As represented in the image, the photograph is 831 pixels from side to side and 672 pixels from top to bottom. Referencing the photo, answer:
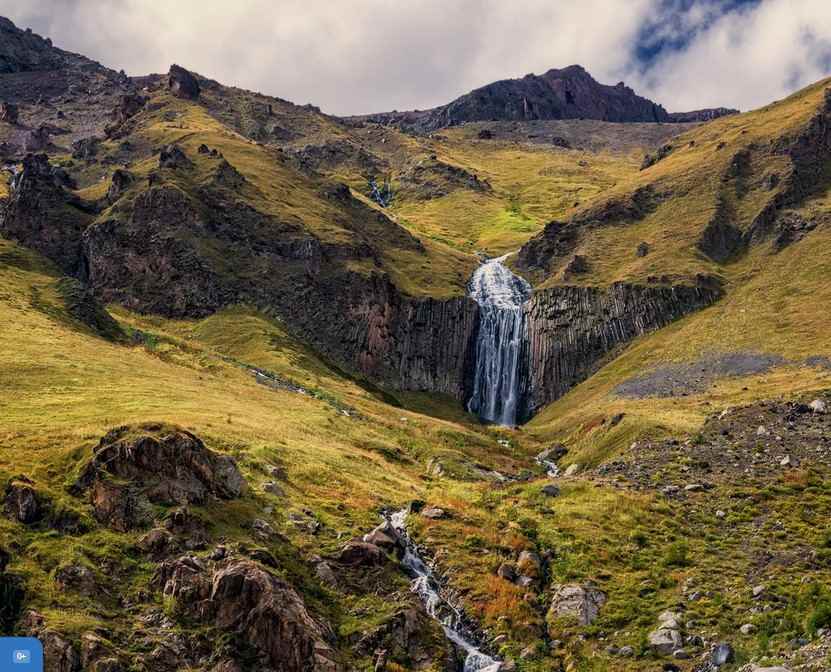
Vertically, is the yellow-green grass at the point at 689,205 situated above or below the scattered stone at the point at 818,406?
above

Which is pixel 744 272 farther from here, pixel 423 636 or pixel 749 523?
pixel 423 636

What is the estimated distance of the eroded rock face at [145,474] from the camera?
3009cm

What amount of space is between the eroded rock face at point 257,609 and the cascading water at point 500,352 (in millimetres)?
74620

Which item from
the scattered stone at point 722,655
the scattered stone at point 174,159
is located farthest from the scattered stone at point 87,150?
the scattered stone at point 722,655

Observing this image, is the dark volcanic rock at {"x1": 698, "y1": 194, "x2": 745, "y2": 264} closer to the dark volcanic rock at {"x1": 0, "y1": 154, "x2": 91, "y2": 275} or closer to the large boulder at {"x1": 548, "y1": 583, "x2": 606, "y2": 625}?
the large boulder at {"x1": 548, "y1": 583, "x2": 606, "y2": 625}

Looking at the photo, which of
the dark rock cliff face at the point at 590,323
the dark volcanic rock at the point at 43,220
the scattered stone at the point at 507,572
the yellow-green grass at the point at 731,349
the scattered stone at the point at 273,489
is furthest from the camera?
the dark volcanic rock at the point at 43,220

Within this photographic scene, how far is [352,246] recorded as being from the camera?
4673 inches

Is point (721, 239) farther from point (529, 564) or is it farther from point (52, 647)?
point (52, 647)

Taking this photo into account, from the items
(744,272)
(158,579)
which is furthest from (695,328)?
(158,579)

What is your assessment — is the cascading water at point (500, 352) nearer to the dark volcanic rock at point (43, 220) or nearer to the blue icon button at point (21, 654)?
the dark volcanic rock at point (43, 220)

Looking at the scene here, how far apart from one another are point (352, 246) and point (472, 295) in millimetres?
20796

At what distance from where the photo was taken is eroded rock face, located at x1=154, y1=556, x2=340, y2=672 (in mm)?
25188

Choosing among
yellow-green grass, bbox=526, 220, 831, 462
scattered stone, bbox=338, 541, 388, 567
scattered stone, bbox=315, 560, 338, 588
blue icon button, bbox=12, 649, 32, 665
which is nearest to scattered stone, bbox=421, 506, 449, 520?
scattered stone, bbox=338, 541, 388, 567

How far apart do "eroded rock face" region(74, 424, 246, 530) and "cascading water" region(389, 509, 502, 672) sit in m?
8.49
